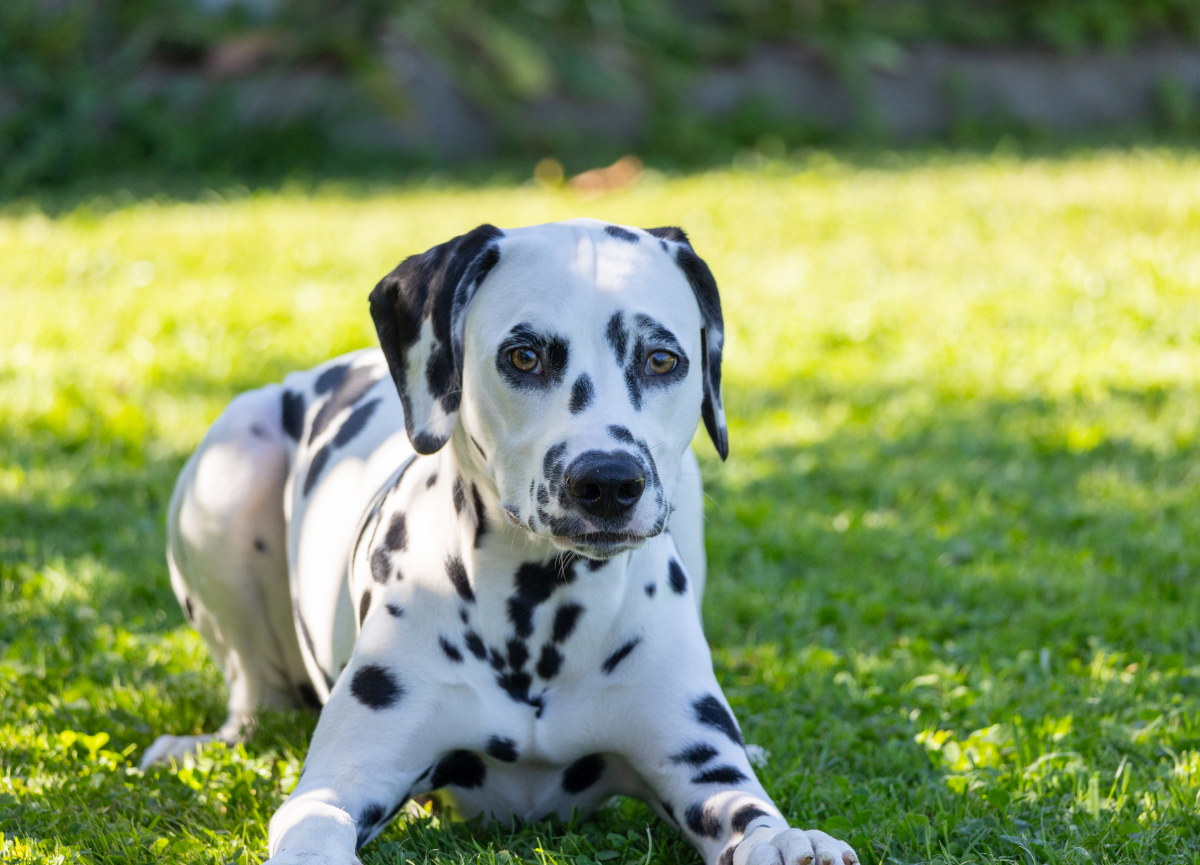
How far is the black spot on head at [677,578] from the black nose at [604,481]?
1.84 ft

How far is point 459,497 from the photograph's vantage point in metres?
3.08

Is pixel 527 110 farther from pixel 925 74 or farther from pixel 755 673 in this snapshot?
pixel 755 673

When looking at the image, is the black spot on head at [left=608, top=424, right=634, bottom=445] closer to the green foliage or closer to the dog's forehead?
the dog's forehead

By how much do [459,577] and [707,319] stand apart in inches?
34.6

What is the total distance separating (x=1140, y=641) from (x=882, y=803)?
5.10 ft

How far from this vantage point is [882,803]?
10.7ft

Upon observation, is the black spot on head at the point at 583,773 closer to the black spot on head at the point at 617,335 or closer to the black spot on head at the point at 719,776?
the black spot on head at the point at 719,776

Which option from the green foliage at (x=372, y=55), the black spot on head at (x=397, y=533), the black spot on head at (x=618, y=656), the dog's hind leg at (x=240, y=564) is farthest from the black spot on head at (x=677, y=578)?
the green foliage at (x=372, y=55)

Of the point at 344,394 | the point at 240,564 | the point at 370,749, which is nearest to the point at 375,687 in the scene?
the point at 370,749

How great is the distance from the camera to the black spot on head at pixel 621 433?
8.88ft

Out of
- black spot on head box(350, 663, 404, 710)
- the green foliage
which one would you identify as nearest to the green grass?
black spot on head box(350, 663, 404, 710)

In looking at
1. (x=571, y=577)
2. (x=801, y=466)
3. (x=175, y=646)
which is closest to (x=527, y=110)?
(x=801, y=466)

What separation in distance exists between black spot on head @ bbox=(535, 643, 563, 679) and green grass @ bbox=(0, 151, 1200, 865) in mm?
385

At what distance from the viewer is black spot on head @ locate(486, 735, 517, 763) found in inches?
115
